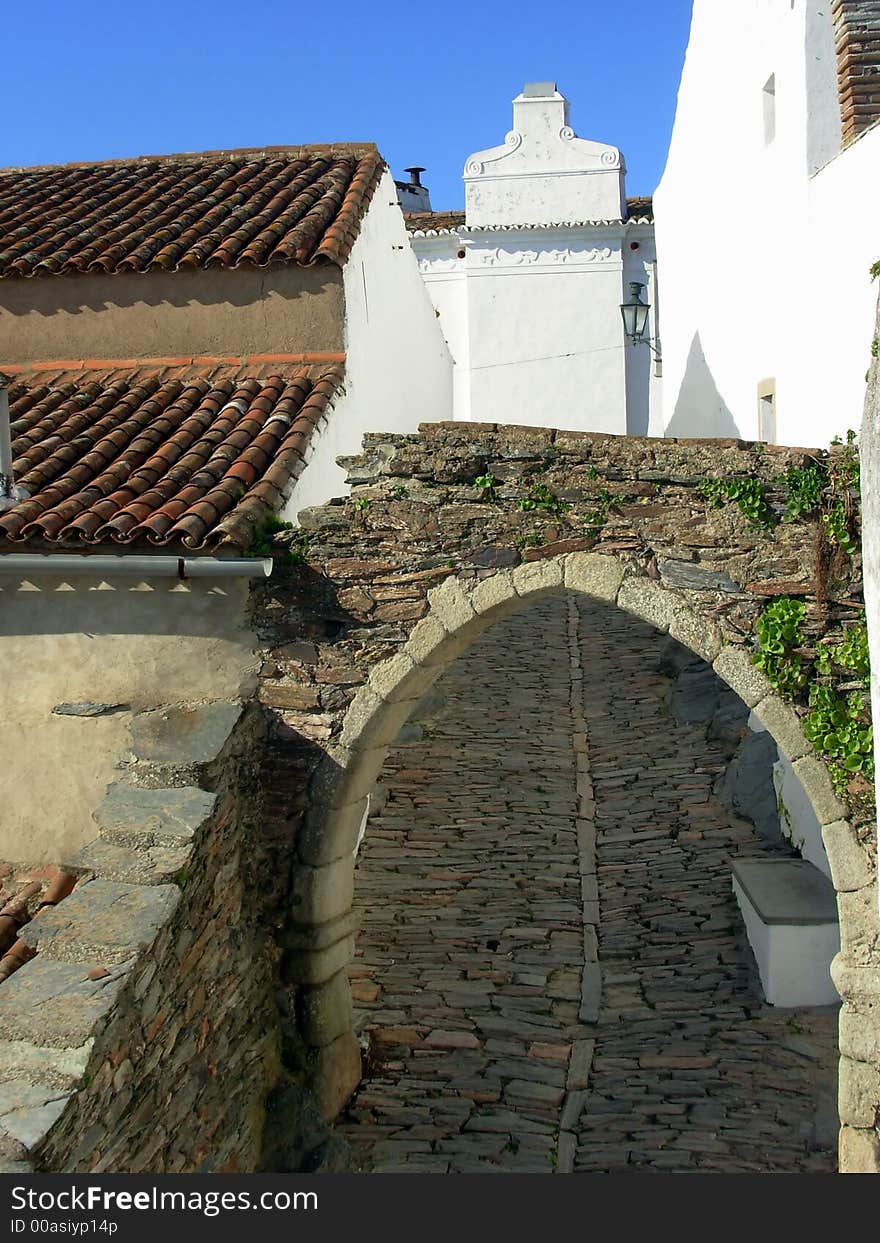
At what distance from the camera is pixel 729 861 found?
10.2 m

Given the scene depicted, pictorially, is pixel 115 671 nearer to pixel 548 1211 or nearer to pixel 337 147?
pixel 548 1211

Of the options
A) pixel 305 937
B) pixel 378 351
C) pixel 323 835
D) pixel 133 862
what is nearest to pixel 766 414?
pixel 378 351

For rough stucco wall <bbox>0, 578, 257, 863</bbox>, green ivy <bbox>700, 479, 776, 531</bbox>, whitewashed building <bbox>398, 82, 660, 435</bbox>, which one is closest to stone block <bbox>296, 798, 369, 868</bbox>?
rough stucco wall <bbox>0, 578, 257, 863</bbox>

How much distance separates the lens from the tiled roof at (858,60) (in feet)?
27.2

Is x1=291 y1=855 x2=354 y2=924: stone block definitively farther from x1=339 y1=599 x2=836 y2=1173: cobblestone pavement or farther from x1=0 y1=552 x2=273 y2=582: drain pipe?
x1=0 y1=552 x2=273 y2=582: drain pipe

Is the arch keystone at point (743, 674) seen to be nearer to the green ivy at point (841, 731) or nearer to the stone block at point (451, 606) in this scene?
the green ivy at point (841, 731)

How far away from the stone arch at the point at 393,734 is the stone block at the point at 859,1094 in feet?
0.13

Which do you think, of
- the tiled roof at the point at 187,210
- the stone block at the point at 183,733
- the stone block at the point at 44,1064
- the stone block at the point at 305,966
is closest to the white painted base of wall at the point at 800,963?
the stone block at the point at 305,966

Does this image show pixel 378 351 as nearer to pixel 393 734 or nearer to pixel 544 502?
pixel 544 502

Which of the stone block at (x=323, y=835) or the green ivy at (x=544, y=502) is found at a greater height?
the green ivy at (x=544, y=502)

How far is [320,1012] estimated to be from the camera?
23.5 feet

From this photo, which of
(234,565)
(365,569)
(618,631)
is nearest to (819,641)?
(365,569)

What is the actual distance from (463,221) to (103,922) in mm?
15292

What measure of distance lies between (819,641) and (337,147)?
724cm
